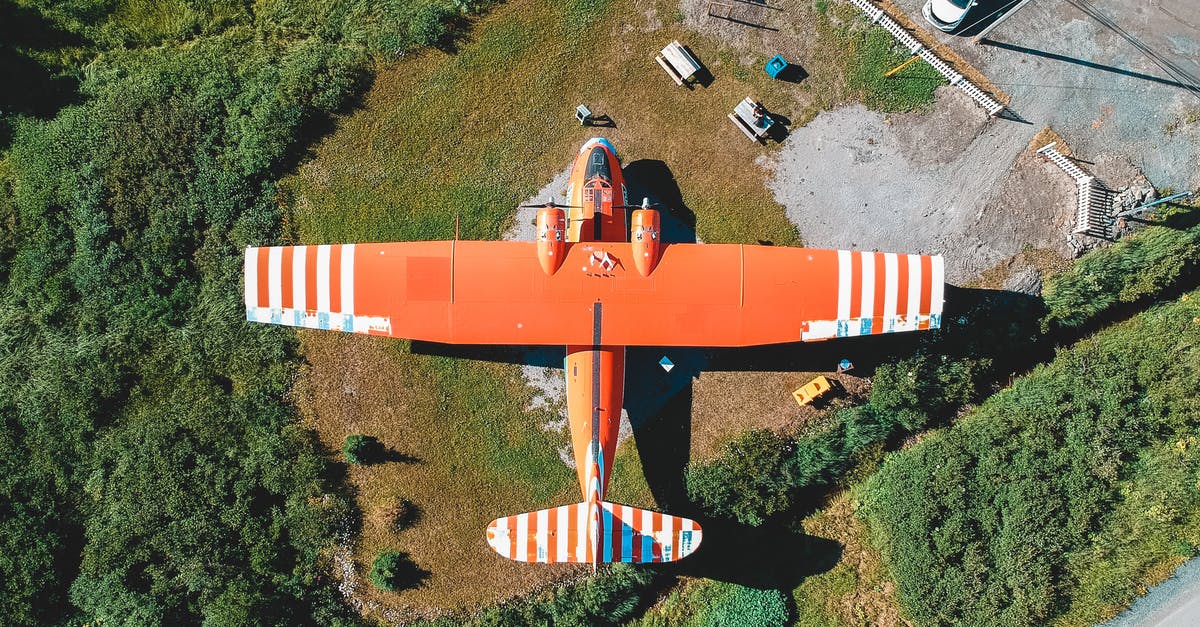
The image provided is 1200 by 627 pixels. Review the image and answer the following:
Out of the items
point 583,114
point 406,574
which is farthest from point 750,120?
point 406,574

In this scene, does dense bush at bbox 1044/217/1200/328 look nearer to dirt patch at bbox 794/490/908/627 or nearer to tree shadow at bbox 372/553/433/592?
dirt patch at bbox 794/490/908/627

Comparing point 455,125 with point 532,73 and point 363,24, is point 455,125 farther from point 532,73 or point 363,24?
point 363,24

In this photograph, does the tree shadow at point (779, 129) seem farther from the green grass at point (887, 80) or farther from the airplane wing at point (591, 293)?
the airplane wing at point (591, 293)

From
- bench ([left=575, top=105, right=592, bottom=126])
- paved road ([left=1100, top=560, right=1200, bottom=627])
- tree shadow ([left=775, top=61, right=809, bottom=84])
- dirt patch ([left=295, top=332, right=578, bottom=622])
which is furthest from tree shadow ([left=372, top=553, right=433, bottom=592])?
paved road ([left=1100, top=560, right=1200, bottom=627])

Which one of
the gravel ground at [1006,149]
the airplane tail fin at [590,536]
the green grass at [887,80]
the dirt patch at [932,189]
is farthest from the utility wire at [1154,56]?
the airplane tail fin at [590,536]

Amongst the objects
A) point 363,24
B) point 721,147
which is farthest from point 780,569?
point 363,24

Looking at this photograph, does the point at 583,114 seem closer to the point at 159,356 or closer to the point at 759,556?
the point at 759,556
